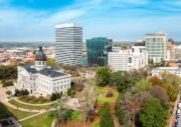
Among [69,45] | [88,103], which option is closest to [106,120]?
[88,103]

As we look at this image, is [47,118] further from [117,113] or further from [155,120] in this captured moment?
[155,120]

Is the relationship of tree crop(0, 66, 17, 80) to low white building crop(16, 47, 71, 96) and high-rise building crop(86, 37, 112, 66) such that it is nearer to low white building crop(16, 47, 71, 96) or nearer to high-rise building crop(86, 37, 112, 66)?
low white building crop(16, 47, 71, 96)

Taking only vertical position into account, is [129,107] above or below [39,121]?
above

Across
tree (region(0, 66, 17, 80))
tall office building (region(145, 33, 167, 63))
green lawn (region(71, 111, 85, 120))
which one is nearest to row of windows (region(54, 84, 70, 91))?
green lawn (region(71, 111, 85, 120))

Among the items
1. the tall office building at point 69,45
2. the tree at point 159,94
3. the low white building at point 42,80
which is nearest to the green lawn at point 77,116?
the tree at point 159,94

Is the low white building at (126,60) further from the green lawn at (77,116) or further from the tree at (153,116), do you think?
the tree at (153,116)

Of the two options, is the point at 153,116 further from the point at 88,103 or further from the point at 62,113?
the point at 62,113

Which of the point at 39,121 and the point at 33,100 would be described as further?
the point at 33,100

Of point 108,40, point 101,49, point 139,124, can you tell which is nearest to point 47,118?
point 139,124
